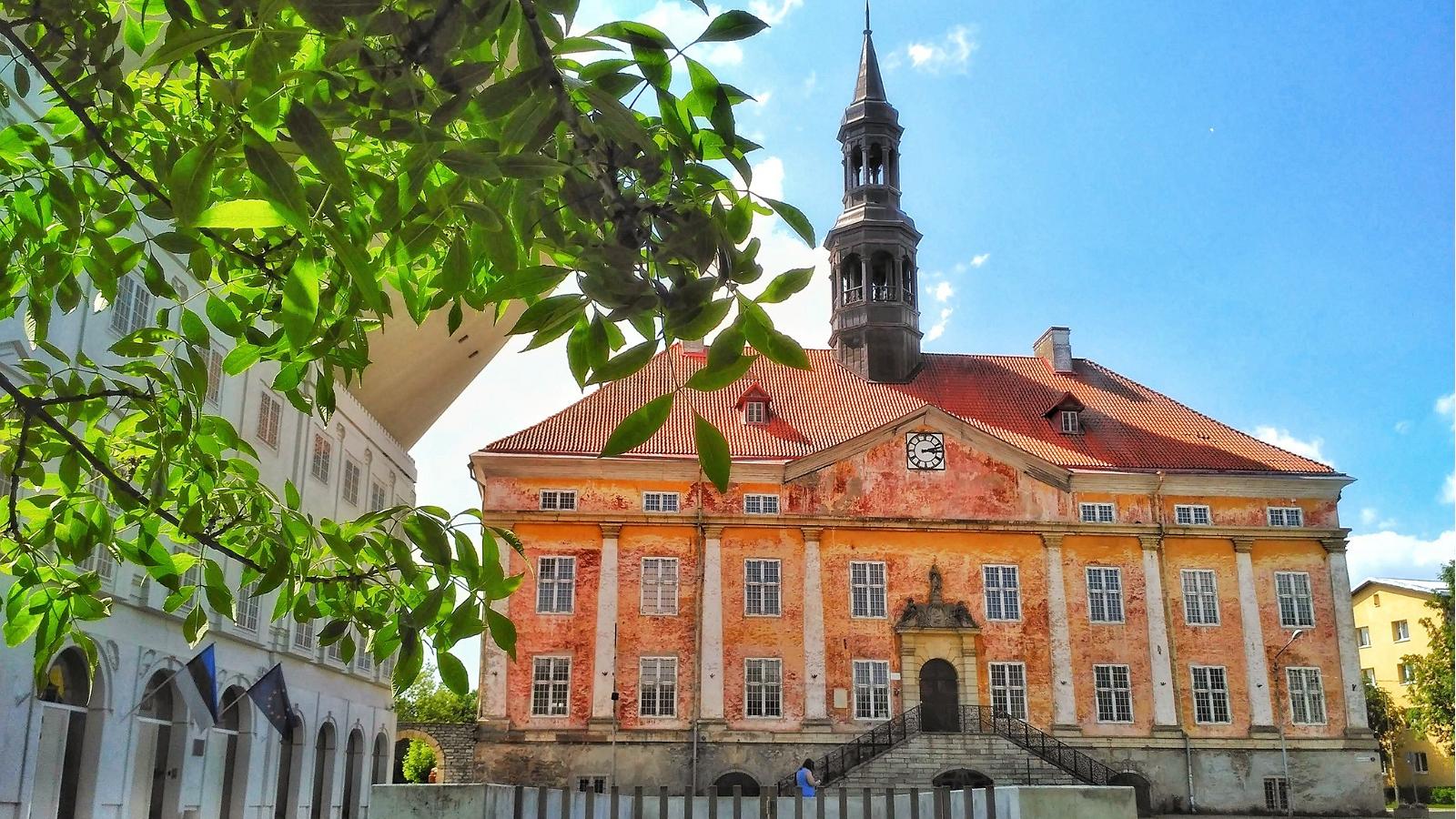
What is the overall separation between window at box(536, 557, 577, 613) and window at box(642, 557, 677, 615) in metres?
2.05

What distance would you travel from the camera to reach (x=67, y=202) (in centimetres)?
347

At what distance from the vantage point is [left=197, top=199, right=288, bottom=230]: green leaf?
220 cm

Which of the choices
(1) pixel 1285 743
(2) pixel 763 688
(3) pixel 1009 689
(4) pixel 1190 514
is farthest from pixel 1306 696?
(2) pixel 763 688

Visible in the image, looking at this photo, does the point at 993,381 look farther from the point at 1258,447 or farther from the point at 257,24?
the point at 257,24

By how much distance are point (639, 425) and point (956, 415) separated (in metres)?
38.3

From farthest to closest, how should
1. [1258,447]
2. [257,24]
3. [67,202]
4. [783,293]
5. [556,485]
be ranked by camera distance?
1. [1258,447]
2. [556,485]
3. [67,202]
4. [783,293]
5. [257,24]

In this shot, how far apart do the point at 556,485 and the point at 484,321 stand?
27.1 ft

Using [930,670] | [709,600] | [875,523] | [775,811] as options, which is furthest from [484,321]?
[775,811]

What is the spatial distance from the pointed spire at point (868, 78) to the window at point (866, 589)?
18.6m

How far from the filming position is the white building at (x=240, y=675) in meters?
17.0

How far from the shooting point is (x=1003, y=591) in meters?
37.3

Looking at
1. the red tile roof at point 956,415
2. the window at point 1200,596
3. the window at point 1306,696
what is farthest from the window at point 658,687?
the window at point 1306,696

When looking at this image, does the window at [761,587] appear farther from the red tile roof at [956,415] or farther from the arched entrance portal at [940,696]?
the arched entrance portal at [940,696]

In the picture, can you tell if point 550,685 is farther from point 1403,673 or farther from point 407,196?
point 1403,673
